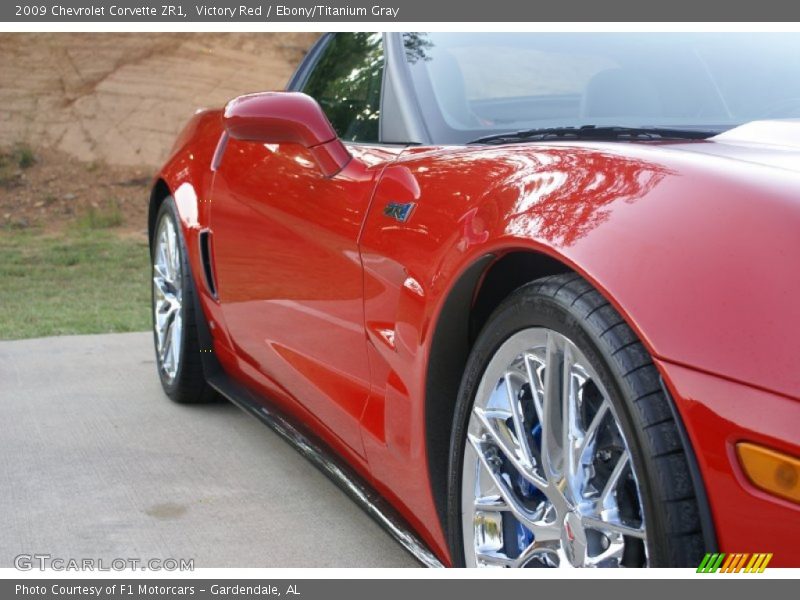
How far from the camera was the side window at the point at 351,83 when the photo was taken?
3.07m

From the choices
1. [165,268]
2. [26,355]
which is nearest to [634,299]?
[165,268]

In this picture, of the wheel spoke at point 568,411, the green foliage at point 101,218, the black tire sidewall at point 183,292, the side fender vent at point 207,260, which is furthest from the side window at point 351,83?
the green foliage at point 101,218

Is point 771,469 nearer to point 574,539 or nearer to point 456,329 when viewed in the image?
point 574,539

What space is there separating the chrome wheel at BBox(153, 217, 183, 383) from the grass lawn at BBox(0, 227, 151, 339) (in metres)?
1.91

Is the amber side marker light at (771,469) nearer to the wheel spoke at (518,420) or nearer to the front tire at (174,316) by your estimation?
the wheel spoke at (518,420)

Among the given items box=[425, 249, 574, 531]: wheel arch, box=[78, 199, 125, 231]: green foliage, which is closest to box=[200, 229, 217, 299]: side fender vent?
box=[425, 249, 574, 531]: wheel arch

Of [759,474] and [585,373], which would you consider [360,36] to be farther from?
[759,474]

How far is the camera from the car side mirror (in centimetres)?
273

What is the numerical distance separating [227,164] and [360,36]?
59 cm

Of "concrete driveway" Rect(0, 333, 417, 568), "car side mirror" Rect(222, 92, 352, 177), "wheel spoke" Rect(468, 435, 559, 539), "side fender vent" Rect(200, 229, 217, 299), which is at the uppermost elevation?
"car side mirror" Rect(222, 92, 352, 177)

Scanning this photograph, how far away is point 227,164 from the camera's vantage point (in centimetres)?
355

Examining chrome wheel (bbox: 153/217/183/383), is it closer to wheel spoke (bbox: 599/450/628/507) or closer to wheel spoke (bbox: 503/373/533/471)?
wheel spoke (bbox: 503/373/533/471)

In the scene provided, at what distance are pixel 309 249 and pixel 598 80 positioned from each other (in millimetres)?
843

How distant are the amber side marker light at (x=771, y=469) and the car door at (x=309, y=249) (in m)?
1.13
